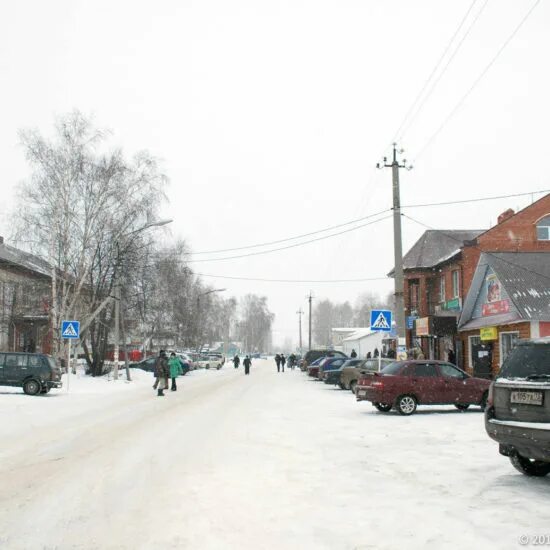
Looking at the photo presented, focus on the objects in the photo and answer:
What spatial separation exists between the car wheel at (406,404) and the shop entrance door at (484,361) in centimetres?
1342

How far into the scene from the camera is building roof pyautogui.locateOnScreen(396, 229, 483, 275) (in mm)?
41562

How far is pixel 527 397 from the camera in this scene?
301 inches

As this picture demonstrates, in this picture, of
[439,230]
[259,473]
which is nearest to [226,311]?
[439,230]

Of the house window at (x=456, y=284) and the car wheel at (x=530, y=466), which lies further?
the house window at (x=456, y=284)

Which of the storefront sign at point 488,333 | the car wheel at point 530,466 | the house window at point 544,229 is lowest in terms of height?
the car wheel at point 530,466

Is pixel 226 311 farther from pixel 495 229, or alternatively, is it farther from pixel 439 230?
pixel 495 229

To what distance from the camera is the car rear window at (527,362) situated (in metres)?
7.71

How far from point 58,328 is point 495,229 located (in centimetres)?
2325

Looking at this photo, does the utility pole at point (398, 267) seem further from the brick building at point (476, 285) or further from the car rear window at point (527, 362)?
the car rear window at point (527, 362)

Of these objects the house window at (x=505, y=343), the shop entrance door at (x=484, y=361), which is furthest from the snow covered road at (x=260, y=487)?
the shop entrance door at (x=484, y=361)

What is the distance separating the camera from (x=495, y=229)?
32812mm

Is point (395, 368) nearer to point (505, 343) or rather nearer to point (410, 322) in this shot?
point (505, 343)

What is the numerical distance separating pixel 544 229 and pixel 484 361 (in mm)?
8598

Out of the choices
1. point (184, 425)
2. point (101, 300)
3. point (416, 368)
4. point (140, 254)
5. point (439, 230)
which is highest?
point (439, 230)
